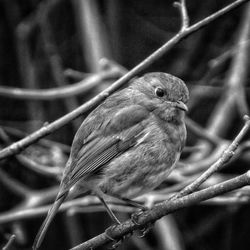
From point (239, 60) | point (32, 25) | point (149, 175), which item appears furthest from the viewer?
point (32, 25)

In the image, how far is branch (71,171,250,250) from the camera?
7.72 ft

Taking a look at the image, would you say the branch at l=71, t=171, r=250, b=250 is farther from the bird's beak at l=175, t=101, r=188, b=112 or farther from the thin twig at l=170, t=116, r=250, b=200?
the bird's beak at l=175, t=101, r=188, b=112

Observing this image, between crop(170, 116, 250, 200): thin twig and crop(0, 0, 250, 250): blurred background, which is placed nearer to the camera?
crop(170, 116, 250, 200): thin twig

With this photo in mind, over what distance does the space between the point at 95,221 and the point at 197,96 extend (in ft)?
5.26

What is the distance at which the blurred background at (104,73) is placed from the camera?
541cm

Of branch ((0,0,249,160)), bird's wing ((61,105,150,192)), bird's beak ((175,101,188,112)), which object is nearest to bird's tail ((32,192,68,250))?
bird's wing ((61,105,150,192))

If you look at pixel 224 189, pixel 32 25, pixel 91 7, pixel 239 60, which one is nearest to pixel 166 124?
pixel 224 189

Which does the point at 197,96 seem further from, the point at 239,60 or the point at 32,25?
the point at 32,25

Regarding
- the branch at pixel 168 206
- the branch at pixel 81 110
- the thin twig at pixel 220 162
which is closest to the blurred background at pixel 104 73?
the branch at pixel 81 110

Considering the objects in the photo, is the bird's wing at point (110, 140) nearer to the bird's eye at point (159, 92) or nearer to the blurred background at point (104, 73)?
the bird's eye at point (159, 92)

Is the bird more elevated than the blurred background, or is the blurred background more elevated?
the blurred background

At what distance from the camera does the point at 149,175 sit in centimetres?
366

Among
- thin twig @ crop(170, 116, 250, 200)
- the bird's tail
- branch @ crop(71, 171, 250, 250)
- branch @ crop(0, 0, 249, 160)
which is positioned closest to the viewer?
branch @ crop(71, 171, 250, 250)

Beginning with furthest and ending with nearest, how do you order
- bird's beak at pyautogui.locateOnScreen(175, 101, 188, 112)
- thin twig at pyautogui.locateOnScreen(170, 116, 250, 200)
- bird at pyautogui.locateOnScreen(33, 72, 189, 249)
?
bird's beak at pyautogui.locateOnScreen(175, 101, 188, 112), bird at pyautogui.locateOnScreen(33, 72, 189, 249), thin twig at pyautogui.locateOnScreen(170, 116, 250, 200)
